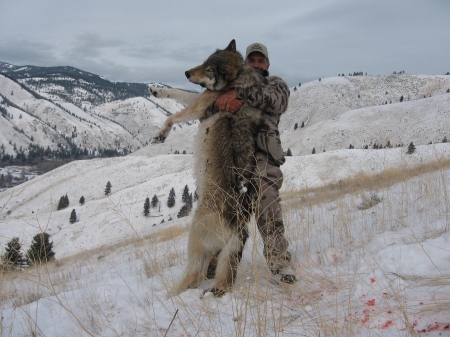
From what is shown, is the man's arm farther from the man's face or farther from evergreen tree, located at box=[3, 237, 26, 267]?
evergreen tree, located at box=[3, 237, 26, 267]

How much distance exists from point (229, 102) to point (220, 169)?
0.80m

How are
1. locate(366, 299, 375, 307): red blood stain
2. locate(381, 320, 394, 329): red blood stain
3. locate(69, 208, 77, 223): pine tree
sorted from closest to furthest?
locate(381, 320, 394, 329): red blood stain, locate(366, 299, 375, 307): red blood stain, locate(69, 208, 77, 223): pine tree

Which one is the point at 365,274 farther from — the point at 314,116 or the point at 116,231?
the point at 314,116

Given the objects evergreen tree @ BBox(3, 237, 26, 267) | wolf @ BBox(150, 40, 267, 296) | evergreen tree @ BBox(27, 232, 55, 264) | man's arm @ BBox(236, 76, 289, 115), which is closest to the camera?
evergreen tree @ BBox(27, 232, 55, 264)

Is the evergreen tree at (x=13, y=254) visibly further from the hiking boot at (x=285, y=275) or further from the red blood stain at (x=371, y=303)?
the red blood stain at (x=371, y=303)

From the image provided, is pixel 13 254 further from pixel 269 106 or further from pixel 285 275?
pixel 269 106

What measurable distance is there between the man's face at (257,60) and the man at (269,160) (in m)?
0.40

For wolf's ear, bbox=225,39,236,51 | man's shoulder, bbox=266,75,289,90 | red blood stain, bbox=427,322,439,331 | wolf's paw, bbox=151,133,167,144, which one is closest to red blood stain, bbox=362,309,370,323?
red blood stain, bbox=427,322,439,331

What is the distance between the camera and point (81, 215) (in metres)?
58.0

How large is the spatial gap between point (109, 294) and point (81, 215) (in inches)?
2395

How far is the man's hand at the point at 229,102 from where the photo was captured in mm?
3619

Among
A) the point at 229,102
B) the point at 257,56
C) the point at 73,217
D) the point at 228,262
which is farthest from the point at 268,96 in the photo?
the point at 73,217

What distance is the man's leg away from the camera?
3.71m

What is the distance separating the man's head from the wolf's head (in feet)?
2.12
